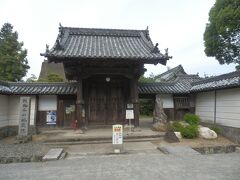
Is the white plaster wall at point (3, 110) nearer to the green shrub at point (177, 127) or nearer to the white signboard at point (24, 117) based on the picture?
the white signboard at point (24, 117)

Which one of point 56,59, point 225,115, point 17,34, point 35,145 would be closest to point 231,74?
point 225,115

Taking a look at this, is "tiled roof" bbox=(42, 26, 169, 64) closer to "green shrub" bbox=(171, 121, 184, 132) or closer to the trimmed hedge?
"green shrub" bbox=(171, 121, 184, 132)

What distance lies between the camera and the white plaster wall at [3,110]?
1530cm

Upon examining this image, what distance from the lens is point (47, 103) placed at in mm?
17000

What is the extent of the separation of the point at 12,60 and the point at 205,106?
68.4 ft

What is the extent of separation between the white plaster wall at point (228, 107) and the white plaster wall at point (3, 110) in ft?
38.6

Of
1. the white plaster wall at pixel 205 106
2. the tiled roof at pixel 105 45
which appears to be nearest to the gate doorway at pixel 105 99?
the tiled roof at pixel 105 45

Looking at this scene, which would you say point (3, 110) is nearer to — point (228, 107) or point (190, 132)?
point (190, 132)

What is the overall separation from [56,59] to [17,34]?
2180 cm

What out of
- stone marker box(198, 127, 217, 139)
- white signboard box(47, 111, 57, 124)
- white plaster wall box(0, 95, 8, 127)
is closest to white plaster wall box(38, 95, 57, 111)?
white signboard box(47, 111, 57, 124)

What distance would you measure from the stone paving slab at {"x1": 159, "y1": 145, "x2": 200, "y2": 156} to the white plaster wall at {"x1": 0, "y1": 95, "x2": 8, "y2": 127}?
899cm

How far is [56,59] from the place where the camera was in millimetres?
14148

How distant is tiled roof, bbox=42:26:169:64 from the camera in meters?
14.3

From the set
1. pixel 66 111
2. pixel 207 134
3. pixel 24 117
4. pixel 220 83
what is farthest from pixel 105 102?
pixel 220 83
